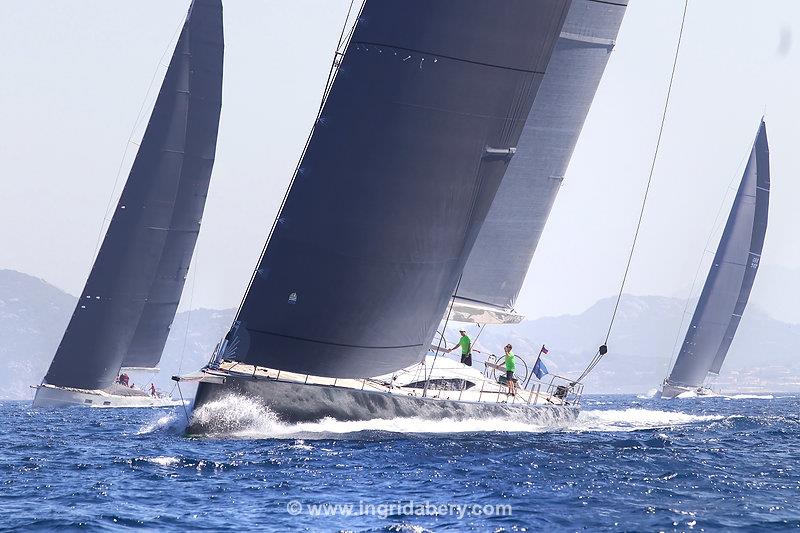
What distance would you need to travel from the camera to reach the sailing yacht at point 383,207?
765 inches

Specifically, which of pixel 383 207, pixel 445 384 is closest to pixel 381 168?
pixel 383 207

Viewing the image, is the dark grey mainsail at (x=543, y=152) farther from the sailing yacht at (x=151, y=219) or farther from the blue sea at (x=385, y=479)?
the sailing yacht at (x=151, y=219)

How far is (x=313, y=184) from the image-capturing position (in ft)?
64.0

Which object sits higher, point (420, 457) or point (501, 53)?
point (501, 53)

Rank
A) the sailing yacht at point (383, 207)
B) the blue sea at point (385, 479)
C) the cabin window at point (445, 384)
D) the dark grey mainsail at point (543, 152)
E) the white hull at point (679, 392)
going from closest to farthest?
the blue sea at point (385, 479), the sailing yacht at point (383, 207), the cabin window at point (445, 384), the dark grey mainsail at point (543, 152), the white hull at point (679, 392)

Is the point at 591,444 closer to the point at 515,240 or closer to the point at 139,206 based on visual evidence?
the point at 515,240

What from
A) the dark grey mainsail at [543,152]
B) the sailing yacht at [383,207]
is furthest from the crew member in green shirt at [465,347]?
the sailing yacht at [383,207]

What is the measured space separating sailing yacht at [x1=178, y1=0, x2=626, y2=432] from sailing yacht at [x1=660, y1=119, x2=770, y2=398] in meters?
49.1

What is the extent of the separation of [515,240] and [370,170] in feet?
33.5

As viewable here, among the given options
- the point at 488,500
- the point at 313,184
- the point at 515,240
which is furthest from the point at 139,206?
the point at 488,500

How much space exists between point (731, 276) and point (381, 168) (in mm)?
54743

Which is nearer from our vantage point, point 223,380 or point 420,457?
point 420,457

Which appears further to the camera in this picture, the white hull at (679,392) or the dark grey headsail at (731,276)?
the white hull at (679,392)

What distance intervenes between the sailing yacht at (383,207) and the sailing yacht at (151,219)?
66.9 ft
